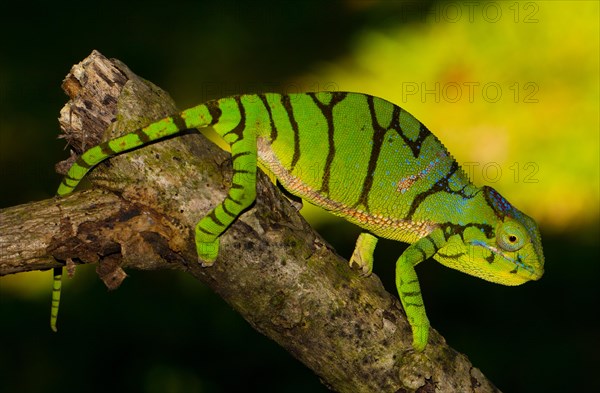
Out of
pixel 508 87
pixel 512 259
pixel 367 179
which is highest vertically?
pixel 508 87

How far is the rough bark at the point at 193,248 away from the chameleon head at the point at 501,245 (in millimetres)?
434

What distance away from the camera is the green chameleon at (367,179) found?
2244 millimetres

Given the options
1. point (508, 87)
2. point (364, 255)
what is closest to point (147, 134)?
point (364, 255)

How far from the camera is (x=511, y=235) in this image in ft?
8.76

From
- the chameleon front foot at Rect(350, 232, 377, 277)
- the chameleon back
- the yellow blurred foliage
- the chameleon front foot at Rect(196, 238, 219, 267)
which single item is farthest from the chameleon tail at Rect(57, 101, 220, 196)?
the yellow blurred foliage

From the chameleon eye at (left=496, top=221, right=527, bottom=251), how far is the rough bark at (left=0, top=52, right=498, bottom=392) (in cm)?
49

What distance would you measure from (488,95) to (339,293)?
3.49 metres

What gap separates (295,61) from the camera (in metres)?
5.88

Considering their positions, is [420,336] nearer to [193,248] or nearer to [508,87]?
[193,248]

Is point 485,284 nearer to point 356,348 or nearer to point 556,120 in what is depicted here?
point 556,120

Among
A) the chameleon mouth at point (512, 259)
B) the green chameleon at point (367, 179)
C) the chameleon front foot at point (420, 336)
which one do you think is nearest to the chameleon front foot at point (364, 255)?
the green chameleon at point (367, 179)

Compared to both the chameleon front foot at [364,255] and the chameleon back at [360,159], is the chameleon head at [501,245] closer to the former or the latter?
the chameleon back at [360,159]

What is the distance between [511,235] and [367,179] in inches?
22.2

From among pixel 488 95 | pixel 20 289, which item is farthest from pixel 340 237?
pixel 20 289
